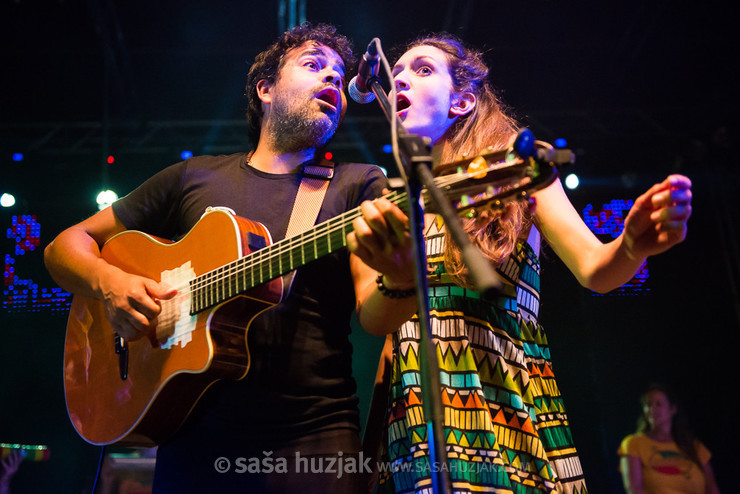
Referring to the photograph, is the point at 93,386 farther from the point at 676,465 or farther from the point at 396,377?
the point at 676,465

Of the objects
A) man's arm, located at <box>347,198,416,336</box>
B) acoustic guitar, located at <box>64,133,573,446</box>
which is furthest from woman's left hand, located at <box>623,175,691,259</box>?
man's arm, located at <box>347,198,416,336</box>

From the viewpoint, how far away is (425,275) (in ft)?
→ 4.15

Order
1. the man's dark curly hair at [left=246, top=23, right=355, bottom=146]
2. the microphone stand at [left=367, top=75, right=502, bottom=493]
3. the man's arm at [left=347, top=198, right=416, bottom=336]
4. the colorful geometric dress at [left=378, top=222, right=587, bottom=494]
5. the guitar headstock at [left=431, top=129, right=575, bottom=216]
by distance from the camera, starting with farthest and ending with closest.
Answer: the man's dark curly hair at [left=246, top=23, right=355, bottom=146]
the colorful geometric dress at [left=378, top=222, right=587, bottom=494]
the man's arm at [left=347, top=198, right=416, bottom=336]
the guitar headstock at [left=431, top=129, right=575, bottom=216]
the microphone stand at [left=367, top=75, right=502, bottom=493]

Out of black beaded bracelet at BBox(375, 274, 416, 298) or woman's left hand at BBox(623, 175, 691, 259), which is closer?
woman's left hand at BBox(623, 175, 691, 259)

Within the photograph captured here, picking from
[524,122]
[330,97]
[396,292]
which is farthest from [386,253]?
[524,122]

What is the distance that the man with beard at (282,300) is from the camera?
6.15 feet

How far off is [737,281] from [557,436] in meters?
5.89

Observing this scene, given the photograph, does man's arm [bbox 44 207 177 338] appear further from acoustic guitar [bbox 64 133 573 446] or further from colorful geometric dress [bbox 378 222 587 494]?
colorful geometric dress [bbox 378 222 587 494]

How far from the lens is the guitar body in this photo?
6.40 ft

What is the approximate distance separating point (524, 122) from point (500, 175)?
5.60 m

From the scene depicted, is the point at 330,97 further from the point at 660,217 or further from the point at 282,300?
the point at 660,217

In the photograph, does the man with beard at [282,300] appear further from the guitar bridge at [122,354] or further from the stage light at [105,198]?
the stage light at [105,198]

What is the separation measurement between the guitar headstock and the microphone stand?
18 cm

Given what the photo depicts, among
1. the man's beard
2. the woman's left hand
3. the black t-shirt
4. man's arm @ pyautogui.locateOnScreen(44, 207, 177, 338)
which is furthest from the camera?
the man's beard
